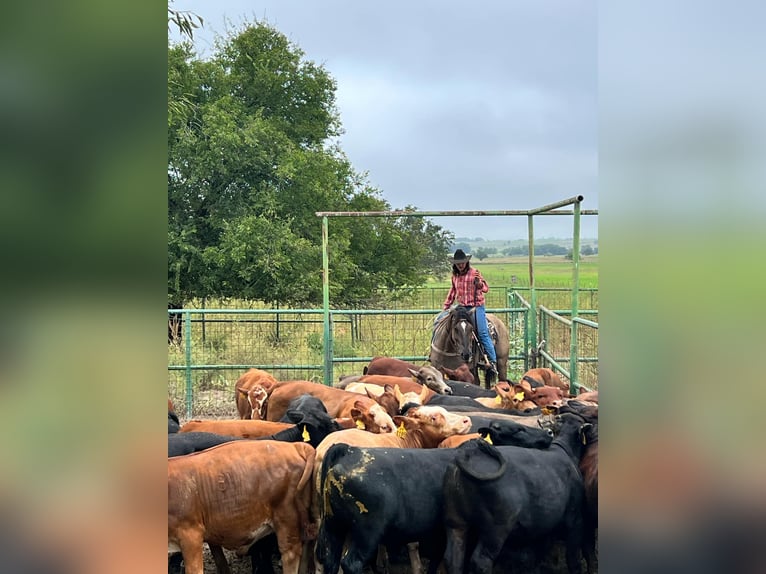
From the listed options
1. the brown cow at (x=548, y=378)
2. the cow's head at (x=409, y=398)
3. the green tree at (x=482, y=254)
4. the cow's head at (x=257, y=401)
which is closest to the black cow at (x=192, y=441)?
the cow's head at (x=409, y=398)

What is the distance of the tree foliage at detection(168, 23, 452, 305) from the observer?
740 inches

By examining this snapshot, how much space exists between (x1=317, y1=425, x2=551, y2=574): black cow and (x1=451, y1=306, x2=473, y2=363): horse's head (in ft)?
19.3

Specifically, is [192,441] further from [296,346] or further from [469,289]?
[296,346]

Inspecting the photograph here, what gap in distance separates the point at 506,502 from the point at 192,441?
2.40 metres

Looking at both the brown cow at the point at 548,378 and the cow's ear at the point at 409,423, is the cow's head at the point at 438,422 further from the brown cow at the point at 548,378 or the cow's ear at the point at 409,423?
the brown cow at the point at 548,378

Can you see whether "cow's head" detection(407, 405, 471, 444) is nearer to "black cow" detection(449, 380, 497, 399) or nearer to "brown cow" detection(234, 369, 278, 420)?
"black cow" detection(449, 380, 497, 399)

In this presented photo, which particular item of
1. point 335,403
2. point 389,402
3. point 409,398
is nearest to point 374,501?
point 389,402

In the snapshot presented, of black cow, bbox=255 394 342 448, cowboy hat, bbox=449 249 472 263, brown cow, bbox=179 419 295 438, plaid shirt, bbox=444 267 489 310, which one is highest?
cowboy hat, bbox=449 249 472 263

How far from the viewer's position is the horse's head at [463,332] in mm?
10359

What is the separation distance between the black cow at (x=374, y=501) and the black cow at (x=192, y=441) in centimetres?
126

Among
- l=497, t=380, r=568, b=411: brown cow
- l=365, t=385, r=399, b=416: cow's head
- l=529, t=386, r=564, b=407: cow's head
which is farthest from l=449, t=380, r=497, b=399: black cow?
l=365, t=385, r=399, b=416: cow's head

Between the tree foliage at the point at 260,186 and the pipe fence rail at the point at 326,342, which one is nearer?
the pipe fence rail at the point at 326,342
